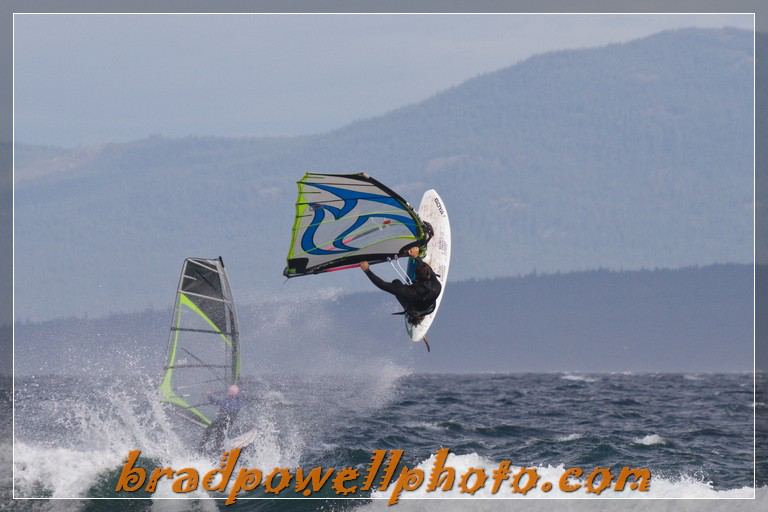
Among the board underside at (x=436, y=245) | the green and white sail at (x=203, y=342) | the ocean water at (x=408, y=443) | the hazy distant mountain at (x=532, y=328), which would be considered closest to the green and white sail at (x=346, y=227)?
the board underside at (x=436, y=245)

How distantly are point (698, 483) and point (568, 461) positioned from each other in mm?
2887

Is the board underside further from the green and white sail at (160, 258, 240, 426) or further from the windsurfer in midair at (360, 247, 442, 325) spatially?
the green and white sail at (160, 258, 240, 426)

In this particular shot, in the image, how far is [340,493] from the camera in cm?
1834

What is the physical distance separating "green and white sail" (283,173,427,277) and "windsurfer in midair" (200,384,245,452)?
357 centimetres

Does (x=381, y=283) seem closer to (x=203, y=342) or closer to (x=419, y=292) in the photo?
(x=419, y=292)

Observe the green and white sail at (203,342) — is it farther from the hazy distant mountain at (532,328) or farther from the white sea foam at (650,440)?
the hazy distant mountain at (532,328)

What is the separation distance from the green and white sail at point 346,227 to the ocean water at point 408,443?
3989mm

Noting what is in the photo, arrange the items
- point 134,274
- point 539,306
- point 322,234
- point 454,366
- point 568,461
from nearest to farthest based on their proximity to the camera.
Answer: point 322,234
point 568,461
point 454,366
point 539,306
point 134,274

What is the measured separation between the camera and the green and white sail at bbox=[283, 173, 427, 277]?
55.3 feet

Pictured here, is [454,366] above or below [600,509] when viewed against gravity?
below

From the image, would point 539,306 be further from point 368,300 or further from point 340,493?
point 340,493

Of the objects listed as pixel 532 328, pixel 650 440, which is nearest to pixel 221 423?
pixel 650 440

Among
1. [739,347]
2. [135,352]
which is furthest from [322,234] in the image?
[739,347]

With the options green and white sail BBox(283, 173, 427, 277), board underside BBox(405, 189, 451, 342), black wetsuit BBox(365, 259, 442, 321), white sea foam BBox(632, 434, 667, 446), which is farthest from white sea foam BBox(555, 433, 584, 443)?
green and white sail BBox(283, 173, 427, 277)
